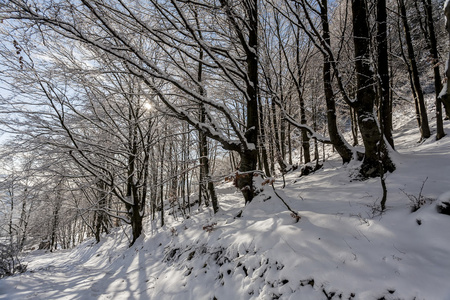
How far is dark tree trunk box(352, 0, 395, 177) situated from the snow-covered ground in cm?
36

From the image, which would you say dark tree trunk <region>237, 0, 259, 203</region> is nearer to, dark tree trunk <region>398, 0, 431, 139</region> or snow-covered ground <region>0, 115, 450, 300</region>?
snow-covered ground <region>0, 115, 450, 300</region>

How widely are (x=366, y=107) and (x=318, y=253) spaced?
146 inches

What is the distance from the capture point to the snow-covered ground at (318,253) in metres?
2.12

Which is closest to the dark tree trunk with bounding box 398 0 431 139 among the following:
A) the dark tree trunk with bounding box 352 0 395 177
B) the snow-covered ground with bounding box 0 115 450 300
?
the snow-covered ground with bounding box 0 115 450 300

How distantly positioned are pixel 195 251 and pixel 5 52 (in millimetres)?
7693

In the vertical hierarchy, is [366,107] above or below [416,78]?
below

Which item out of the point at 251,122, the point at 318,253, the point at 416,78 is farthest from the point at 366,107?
the point at 416,78

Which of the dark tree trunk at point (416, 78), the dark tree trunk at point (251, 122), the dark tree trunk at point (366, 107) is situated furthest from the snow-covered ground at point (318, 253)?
the dark tree trunk at point (416, 78)

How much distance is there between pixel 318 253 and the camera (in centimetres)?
267

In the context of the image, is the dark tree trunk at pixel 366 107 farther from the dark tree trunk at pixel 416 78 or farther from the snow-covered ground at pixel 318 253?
the dark tree trunk at pixel 416 78

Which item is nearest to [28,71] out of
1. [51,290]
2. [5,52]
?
[5,52]

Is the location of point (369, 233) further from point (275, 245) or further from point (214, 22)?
point (214, 22)

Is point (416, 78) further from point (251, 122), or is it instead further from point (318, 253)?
point (318, 253)

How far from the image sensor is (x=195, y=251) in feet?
16.5
